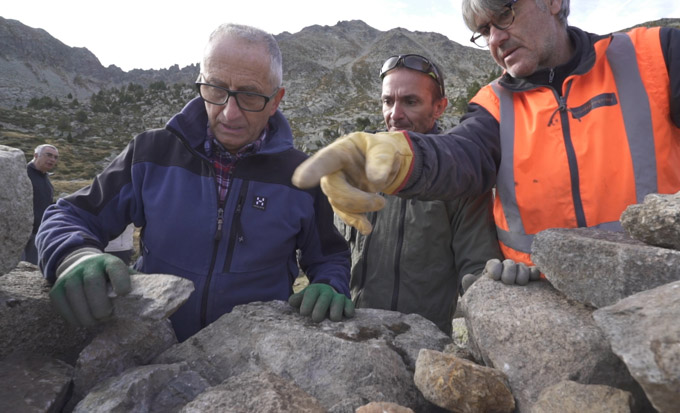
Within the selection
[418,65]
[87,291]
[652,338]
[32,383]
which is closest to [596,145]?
[652,338]

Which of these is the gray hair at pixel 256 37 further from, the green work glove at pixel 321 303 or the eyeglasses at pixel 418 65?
the green work glove at pixel 321 303

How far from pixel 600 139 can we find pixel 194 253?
313 centimetres

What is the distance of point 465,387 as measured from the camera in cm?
179

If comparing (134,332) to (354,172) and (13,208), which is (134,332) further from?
(354,172)

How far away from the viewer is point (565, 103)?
9.28 feet

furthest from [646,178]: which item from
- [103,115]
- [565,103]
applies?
[103,115]

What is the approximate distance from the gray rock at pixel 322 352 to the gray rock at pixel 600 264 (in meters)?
1.00

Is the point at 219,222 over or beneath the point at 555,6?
beneath

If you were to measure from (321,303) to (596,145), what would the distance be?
2198 mm

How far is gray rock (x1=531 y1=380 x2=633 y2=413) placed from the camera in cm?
152

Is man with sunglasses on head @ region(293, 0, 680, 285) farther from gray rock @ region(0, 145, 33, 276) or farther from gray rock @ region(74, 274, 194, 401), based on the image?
gray rock @ region(0, 145, 33, 276)

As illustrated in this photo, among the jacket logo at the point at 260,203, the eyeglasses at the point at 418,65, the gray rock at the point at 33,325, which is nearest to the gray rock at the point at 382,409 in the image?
the jacket logo at the point at 260,203

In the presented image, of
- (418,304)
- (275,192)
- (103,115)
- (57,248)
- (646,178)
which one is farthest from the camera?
(103,115)

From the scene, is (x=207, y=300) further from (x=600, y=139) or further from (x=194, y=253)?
(x=600, y=139)
